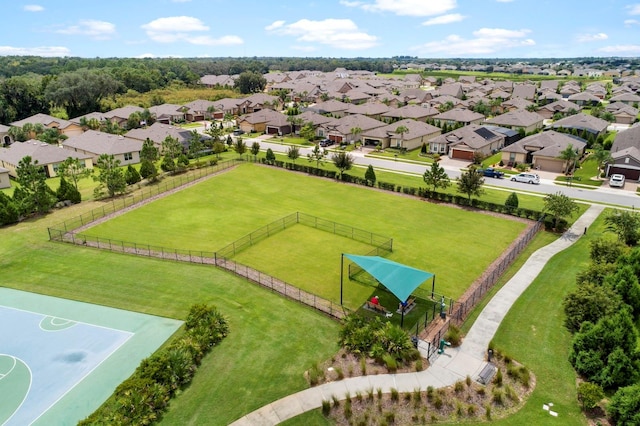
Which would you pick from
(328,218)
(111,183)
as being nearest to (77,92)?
(111,183)

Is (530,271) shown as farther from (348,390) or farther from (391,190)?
(391,190)

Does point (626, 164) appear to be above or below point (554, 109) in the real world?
below

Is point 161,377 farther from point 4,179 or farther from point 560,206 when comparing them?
point 4,179

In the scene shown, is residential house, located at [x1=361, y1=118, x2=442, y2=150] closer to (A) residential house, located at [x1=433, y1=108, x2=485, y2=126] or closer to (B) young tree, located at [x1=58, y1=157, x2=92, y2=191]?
(A) residential house, located at [x1=433, y1=108, x2=485, y2=126]

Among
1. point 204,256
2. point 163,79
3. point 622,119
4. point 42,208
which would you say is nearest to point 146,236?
point 204,256

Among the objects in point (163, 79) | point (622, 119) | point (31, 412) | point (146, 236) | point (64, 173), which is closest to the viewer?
point (31, 412)

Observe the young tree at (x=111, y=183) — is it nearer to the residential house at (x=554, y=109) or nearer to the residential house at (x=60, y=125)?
the residential house at (x=60, y=125)
